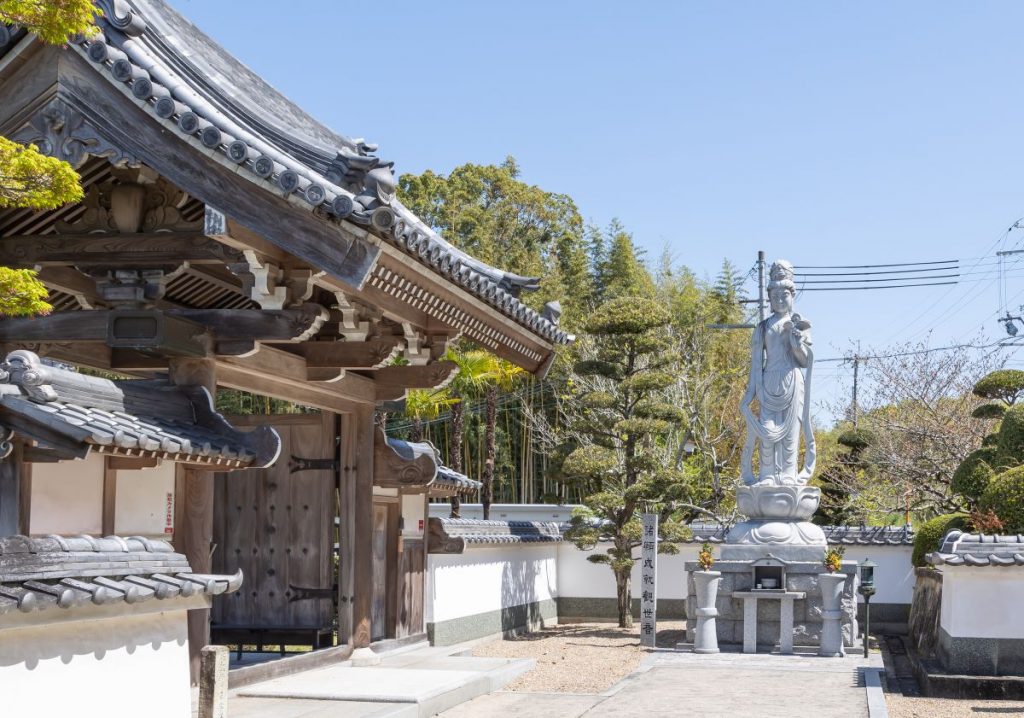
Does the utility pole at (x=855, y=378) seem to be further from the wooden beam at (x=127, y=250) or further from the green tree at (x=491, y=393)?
the wooden beam at (x=127, y=250)

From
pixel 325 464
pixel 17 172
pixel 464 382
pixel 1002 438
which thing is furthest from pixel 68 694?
pixel 464 382

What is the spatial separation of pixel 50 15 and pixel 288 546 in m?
6.59

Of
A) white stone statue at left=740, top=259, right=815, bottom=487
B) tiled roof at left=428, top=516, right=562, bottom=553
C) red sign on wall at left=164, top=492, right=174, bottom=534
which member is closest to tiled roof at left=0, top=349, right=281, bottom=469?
red sign on wall at left=164, top=492, right=174, bottom=534

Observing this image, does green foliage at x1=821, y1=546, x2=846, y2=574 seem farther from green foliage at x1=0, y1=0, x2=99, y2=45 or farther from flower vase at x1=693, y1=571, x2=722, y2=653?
green foliage at x1=0, y1=0, x2=99, y2=45

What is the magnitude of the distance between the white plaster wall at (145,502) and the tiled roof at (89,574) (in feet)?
Result: 5.65

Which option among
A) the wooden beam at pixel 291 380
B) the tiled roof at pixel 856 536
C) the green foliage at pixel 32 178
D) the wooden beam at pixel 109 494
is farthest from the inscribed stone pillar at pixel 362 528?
the tiled roof at pixel 856 536

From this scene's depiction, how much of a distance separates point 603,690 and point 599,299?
2266cm

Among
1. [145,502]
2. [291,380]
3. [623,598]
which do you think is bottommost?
[623,598]

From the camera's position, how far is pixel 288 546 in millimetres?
11633

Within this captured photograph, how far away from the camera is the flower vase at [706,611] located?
16172 millimetres

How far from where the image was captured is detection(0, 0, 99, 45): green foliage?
19.4ft

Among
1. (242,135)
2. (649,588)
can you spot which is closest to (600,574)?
(649,588)

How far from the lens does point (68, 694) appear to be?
5285 millimetres

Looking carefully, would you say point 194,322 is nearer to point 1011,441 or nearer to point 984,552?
point 984,552
